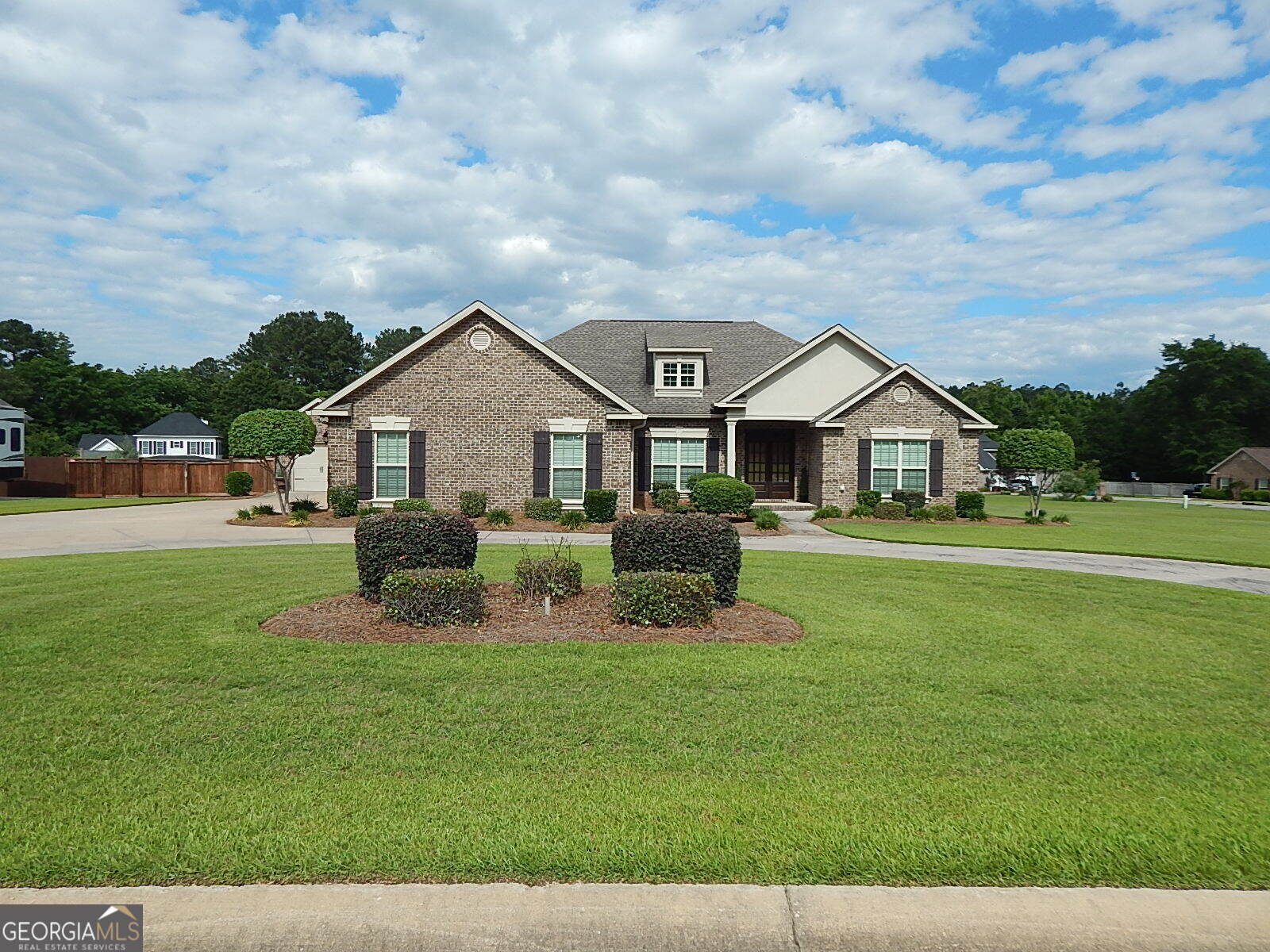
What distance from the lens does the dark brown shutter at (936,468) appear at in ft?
84.5

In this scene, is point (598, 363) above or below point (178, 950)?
above

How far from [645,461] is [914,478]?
9.44 m

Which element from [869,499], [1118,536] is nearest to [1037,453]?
[1118,536]

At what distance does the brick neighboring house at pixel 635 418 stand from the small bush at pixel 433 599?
1502 cm

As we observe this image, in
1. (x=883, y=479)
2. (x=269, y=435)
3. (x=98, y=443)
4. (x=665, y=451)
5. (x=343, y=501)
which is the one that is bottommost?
(x=343, y=501)

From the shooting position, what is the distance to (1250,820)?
4215 millimetres

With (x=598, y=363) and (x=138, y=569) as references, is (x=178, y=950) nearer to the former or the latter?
(x=138, y=569)

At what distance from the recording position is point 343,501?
2270 cm

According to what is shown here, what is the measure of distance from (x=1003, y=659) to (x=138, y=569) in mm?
13252

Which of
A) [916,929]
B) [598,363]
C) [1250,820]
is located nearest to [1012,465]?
[598,363]

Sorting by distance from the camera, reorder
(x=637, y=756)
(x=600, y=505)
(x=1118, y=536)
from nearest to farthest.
A: (x=637, y=756) → (x=1118, y=536) → (x=600, y=505)

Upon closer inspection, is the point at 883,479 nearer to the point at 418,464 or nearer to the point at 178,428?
the point at 418,464

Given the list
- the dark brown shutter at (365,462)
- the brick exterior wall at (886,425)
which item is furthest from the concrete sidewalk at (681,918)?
the brick exterior wall at (886,425)

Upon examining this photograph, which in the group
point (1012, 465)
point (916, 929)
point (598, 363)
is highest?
point (598, 363)
